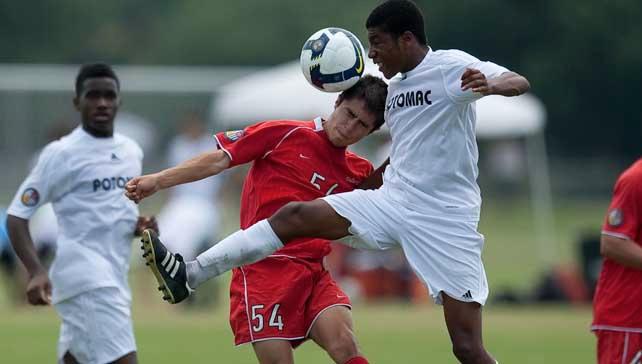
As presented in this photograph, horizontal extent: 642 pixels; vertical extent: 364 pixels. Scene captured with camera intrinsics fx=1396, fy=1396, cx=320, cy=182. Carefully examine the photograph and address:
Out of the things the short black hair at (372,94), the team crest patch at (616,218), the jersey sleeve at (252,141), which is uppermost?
the short black hair at (372,94)

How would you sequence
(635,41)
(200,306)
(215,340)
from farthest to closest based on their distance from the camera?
(635,41) < (200,306) < (215,340)

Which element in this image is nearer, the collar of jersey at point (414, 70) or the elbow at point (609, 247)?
the elbow at point (609, 247)

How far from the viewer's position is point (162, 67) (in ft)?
172

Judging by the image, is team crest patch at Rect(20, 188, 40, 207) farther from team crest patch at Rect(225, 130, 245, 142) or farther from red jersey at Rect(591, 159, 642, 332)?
red jersey at Rect(591, 159, 642, 332)

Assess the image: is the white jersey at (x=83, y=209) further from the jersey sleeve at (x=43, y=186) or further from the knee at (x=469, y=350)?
the knee at (x=469, y=350)

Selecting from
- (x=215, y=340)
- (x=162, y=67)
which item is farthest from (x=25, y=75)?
(x=215, y=340)

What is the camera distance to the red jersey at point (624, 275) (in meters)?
7.66

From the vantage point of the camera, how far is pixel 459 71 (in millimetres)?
7625

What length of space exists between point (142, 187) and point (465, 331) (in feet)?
6.33

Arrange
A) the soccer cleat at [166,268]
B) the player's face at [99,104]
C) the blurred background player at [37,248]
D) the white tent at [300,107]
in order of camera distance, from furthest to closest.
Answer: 1. the white tent at [300,107]
2. the blurred background player at [37,248]
3. the player's face at [99,104]
4. the soccer cleat at [166,268]

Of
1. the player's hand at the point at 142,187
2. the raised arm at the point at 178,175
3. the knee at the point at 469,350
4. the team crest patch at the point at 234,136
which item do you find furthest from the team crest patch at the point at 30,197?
the knee at the point at 469,350

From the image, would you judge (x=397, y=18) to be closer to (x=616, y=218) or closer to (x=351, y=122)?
(x=351, y=122)

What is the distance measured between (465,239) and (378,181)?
71cm

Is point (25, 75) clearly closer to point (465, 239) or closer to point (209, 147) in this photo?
point (209, 147)
